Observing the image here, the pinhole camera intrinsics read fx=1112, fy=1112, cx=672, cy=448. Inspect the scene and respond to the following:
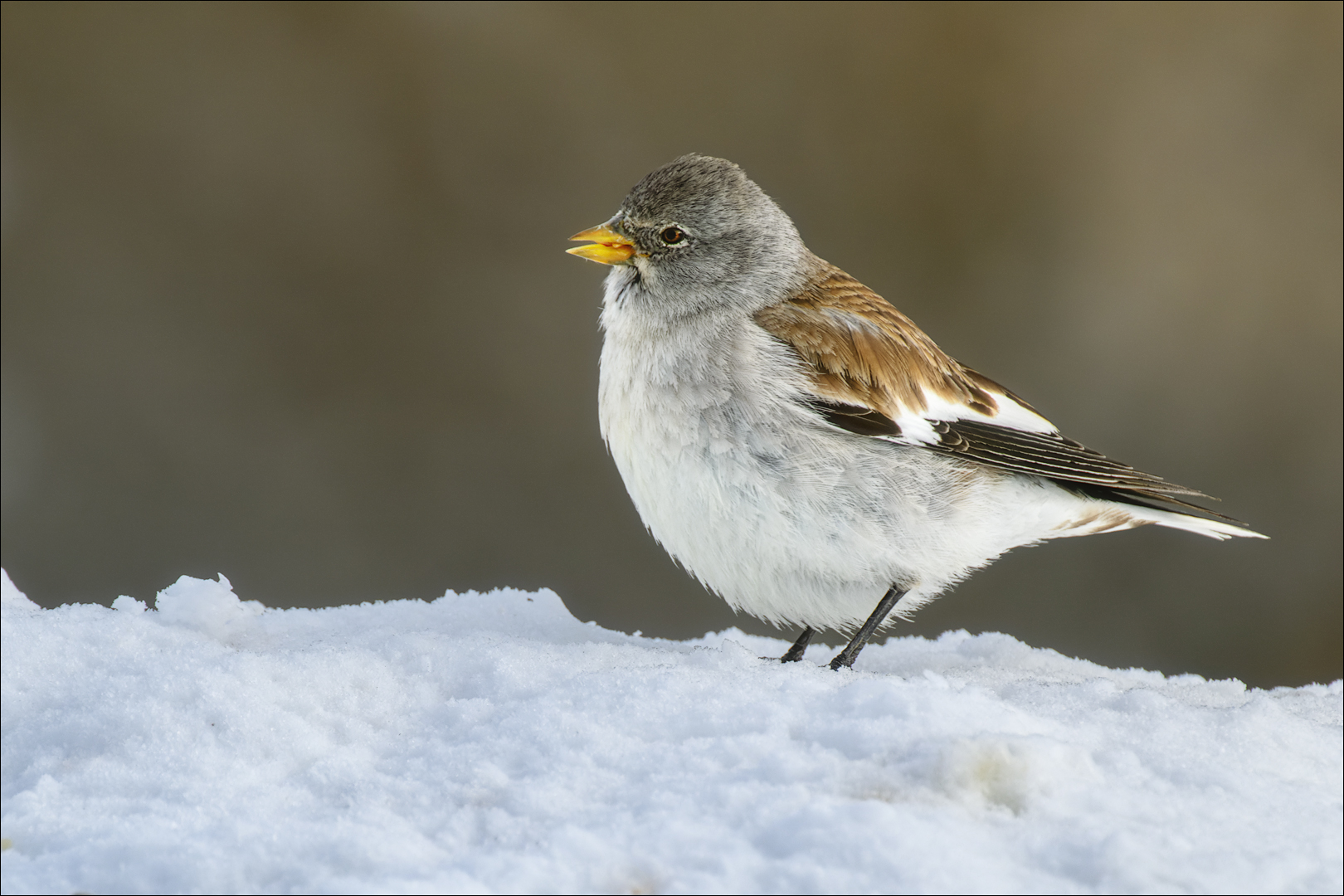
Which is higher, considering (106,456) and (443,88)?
(443,88)

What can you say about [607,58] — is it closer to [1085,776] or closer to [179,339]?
[179,339]

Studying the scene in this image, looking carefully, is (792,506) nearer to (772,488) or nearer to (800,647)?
(772,488)

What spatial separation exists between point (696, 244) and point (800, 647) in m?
1.28

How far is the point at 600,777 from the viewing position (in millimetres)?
1772

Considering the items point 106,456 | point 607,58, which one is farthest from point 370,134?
point 106,456

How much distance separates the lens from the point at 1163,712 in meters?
2.13

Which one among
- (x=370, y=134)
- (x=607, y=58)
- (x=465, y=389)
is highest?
(x=607, y=58)

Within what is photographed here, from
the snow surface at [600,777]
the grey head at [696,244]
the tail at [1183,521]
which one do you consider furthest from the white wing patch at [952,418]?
the snow surface at [600,777]

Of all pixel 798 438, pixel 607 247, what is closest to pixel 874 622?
pixel 798 438

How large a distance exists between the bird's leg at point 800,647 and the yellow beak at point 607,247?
1289mm

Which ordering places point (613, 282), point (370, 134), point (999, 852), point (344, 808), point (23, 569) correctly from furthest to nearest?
point (370, 134), point (23, 569), point (613, 282), point (344, 808), point (999, 852)

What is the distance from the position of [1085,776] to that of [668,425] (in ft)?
4.89

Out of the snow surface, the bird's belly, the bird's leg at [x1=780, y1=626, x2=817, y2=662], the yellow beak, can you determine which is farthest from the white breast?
the snow surface

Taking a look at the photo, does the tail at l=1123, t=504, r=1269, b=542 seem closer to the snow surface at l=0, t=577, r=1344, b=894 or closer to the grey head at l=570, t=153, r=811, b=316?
the snow surface at l=0, t=577, r=1344, b=894
